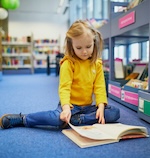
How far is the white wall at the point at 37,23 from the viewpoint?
668cm

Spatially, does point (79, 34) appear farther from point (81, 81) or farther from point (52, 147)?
point (52, 147)

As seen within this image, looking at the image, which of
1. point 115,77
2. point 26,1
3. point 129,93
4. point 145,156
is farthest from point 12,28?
point 145,156

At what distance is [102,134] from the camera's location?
0.83 m

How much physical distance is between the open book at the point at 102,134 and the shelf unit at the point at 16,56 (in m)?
5.48

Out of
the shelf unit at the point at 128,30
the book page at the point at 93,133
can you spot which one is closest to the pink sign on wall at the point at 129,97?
the shelf unit at the point at 128,30

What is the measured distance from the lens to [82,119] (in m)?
1.02

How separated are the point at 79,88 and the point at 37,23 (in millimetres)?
6152

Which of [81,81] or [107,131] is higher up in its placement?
[81,81]

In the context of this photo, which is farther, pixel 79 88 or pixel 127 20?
pixel 127 20

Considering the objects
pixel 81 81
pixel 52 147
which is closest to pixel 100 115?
pixel 81 81

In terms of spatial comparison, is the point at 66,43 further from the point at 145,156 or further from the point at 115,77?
the point at 115,77

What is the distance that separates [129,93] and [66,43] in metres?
0.58

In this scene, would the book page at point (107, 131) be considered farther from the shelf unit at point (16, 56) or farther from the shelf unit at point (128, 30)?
the shelf unit at point (16, 56)

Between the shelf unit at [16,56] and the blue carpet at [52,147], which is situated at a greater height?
the shelf unit at [16,56]
